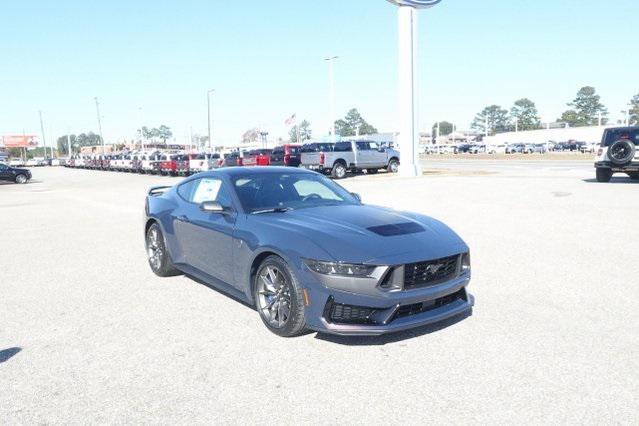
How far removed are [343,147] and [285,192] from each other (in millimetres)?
22163

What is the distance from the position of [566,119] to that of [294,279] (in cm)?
18569

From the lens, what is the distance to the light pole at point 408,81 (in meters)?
25.1

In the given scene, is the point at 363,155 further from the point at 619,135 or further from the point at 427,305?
the point at 427,305

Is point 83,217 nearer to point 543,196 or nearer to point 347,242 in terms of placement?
point 347,242

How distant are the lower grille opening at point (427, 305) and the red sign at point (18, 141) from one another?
489 ft

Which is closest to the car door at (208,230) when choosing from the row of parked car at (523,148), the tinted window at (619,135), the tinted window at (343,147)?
the tinted window at (619,135)

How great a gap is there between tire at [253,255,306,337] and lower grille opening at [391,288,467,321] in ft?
2.53

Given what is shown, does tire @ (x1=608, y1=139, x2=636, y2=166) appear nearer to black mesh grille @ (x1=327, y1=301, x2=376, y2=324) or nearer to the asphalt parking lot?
the asphalt parking lot

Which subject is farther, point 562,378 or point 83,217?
point 83,217

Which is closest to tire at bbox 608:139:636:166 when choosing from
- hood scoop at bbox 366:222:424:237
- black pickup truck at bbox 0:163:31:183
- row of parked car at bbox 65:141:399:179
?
row of parked car at bbox 65:141:399:179

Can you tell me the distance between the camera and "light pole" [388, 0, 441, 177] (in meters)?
25.1

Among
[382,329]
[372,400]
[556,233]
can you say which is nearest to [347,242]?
[382,329]

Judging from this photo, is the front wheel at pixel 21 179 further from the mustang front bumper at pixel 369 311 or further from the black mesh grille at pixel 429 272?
the black mesh grille at pixel 429 272

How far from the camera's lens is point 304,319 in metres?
4.09
